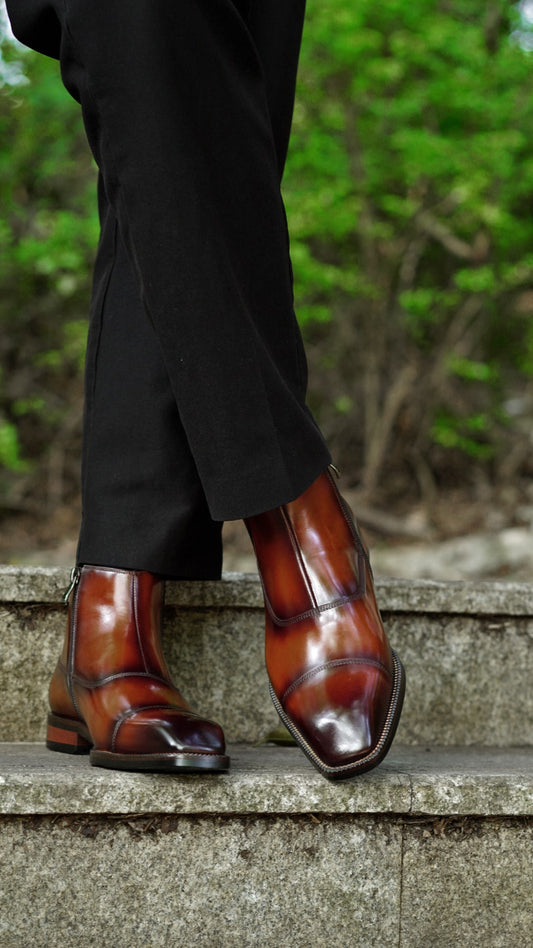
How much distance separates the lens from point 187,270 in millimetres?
875

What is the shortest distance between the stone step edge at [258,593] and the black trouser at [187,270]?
0.20 metres

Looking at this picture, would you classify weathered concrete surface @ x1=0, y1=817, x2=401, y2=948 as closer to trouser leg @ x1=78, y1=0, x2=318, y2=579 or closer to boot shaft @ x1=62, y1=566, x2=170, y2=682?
boot shaft @ x1=62, y1=566, x2=170, y2=682

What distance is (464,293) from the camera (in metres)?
4.30

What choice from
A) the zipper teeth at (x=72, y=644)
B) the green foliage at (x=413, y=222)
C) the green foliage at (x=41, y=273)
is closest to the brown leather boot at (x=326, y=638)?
A: the zipper teeth at (x=72, y=644)

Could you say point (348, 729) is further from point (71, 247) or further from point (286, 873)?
point (71, 247)

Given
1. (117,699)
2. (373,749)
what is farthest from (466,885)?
(117,699)

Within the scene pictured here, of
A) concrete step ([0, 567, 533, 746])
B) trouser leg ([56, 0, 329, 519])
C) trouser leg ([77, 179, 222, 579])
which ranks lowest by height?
concrete step ([0, 567, 533, 746])

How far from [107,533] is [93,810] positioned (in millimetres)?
→ 292

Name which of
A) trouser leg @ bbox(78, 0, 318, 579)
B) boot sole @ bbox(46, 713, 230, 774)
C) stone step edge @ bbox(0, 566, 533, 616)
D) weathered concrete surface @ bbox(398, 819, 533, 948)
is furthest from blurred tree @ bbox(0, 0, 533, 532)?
weathered concrete surface @ bbox(398, 819, 533, 948)

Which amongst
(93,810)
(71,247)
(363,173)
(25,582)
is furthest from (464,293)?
(93,810)

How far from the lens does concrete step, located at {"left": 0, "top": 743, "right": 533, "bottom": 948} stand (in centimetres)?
86

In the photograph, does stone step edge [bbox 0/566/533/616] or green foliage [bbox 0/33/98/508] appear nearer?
stone step edge [bbox 0/566/533/616]

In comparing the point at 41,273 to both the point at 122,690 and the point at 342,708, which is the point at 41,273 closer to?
the point at 122,690

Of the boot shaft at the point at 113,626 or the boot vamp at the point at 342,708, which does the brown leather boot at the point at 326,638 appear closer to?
the boot vamp at the point at 342,708
